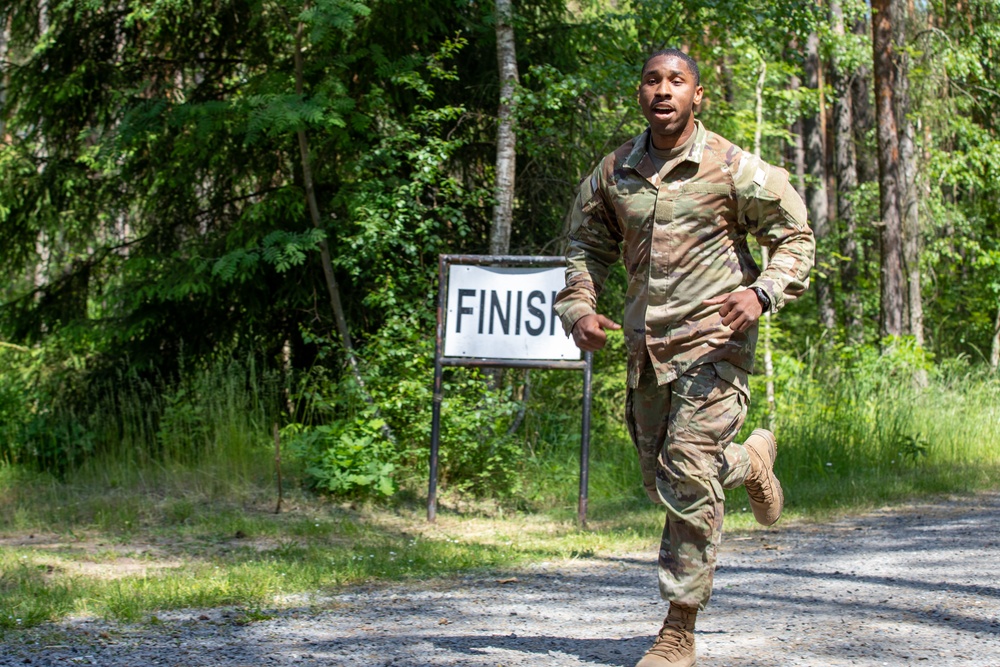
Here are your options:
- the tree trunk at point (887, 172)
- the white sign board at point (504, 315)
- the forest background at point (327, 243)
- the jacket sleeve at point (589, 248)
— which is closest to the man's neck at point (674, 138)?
the jacket sleeve at point (589, 248)

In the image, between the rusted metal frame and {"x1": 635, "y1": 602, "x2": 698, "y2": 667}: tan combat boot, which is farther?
the rusted metal frame

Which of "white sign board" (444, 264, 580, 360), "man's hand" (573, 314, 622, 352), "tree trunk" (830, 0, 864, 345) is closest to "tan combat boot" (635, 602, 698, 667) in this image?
"man's hand" (573, 314, 622, 352)

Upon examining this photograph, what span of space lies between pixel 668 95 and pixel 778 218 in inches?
Result: 24.1

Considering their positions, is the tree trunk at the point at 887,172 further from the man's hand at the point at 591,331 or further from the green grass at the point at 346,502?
the man's hand at the point at 591,331

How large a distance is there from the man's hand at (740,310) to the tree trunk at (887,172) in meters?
12.0

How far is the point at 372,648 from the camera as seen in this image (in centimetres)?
418

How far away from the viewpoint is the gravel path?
13.1ft

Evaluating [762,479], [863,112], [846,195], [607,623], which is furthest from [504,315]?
[863,112]

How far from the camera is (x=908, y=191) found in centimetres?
1620

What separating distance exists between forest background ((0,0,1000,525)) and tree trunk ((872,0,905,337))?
2.86 metres

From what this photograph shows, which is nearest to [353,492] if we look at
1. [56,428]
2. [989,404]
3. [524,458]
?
[524,458]

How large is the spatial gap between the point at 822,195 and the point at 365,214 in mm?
16640

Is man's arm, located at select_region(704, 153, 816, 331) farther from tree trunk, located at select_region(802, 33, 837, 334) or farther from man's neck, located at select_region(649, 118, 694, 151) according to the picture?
tree trunk, located at select_region(802, 33, 837, 334)

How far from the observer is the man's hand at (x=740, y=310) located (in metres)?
3.63
